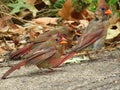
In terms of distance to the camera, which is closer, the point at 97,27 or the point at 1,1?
the point at 97,27

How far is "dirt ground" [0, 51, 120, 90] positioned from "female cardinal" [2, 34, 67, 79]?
9 cm

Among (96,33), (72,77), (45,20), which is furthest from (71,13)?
(72,77)

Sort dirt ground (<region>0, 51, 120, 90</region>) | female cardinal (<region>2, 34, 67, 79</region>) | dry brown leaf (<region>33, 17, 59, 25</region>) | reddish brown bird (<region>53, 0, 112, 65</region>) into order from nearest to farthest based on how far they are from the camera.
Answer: dirt ground (<region>0, 51, 120, 90</region>), female cardinal (<region>2, 34, 67, 79</region>), reddish brown bird (<region>53, 0, 112, 65</region>), dry brown leaf (<region>33, 17, 59, 25</region>)

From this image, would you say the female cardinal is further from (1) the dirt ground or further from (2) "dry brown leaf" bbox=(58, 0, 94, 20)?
(2) "dry brown leaf" bbox=(58, 0, 94, 20)

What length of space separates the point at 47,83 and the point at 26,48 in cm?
92

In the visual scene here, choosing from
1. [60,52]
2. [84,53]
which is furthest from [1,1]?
[60,52]

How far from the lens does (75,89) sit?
3998 millimetres

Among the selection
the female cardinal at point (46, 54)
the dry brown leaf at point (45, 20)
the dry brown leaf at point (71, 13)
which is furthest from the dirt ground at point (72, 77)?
the dry brown leaf at point (45, 20)

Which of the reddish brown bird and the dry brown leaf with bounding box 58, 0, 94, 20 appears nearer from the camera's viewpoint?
the reddish brown bird

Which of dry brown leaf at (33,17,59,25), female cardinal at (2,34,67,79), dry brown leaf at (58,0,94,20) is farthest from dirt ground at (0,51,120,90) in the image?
dry brown leaf at (33,17,59,25)

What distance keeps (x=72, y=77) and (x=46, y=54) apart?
46 centimetres

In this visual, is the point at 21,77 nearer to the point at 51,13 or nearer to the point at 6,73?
the point at 6,73

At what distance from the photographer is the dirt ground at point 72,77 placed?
4105 millimetres

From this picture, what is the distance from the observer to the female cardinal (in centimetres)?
470
